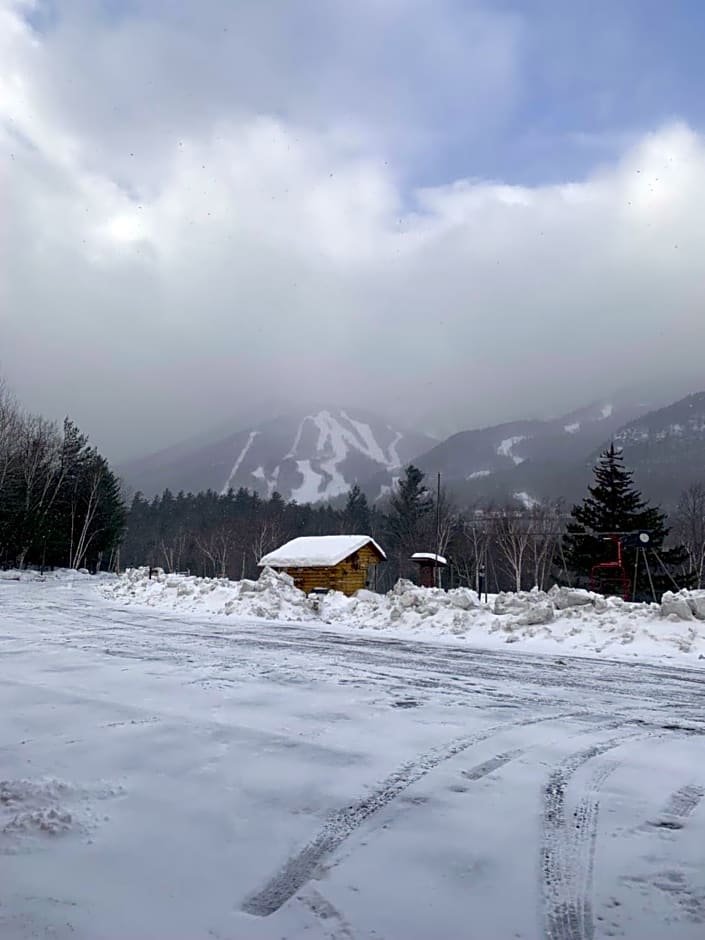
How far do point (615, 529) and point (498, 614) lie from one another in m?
21.0

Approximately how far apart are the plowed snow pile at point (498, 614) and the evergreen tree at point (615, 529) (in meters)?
17.1

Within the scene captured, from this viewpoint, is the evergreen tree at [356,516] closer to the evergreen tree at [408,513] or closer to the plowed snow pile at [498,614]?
the evergreen tree at [408,513]

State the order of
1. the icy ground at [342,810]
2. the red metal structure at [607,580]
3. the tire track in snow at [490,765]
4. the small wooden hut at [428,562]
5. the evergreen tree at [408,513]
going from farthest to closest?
the evergreen tree at [408,513] < the small wooden hut at [428,562] < the red metal structure at [607,580] < the tire track in snow at [490,765] < the icy ground at [342,810]

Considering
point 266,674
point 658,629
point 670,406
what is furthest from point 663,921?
point 670,406

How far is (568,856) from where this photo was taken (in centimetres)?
331

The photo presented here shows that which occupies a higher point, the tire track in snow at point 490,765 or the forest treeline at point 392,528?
the forest treeline at point 392,528

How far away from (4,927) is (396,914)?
A: 5.24ft

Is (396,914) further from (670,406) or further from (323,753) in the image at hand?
(670,406)

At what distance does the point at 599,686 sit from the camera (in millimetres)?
8320

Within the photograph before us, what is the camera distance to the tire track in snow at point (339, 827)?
283 cm

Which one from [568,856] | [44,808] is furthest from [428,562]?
[44,808]

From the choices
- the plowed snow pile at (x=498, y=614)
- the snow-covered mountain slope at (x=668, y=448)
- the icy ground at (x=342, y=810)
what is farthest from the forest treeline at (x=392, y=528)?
the snow-covered mountain slope at (x=668, y=448)

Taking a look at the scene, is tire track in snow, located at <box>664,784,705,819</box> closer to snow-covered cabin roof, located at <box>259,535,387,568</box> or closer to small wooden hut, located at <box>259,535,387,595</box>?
small wooden hut, located at <box>259,535,387,595</box>

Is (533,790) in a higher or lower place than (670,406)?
lower
